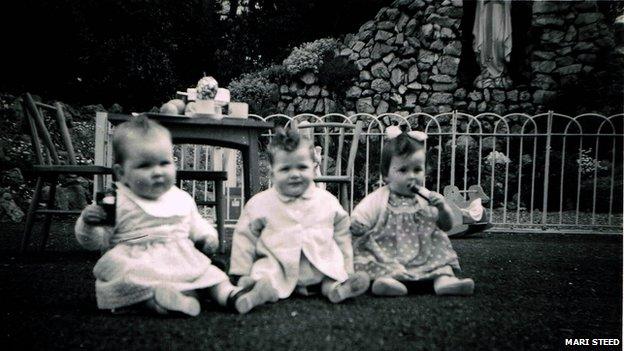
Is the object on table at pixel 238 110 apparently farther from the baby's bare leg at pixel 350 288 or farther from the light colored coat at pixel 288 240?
the baby's bare leg at pixel 350 288

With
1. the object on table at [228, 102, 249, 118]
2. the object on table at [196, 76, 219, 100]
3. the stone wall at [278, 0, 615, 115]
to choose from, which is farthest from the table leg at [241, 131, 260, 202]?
the stone wall at [278, 0, 615, 115]

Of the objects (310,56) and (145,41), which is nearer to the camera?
(310,56)

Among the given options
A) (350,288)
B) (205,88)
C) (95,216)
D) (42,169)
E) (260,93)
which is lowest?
(350,288)

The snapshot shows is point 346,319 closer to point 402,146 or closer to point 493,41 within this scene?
point 402,146

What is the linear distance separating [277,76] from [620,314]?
8807 millimetres

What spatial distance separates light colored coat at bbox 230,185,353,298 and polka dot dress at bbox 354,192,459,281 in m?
0.14

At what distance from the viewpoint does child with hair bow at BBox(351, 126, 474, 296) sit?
8.66 feet

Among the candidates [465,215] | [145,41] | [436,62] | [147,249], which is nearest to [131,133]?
[147,249]

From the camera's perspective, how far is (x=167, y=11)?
447 inches

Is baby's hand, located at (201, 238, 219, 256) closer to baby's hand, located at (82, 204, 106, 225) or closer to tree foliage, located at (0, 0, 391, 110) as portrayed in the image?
baby's hand, located at (82, 204, 106, 225)

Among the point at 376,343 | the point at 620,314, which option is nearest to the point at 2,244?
the point at 376,343

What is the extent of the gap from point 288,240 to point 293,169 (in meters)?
0.33

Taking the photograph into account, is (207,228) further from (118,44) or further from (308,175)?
(118,44)

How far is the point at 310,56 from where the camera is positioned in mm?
10180
